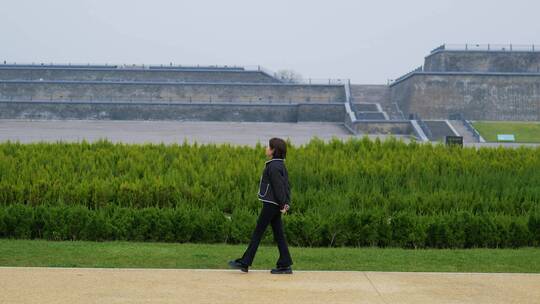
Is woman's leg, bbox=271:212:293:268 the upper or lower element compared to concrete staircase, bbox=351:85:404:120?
lower

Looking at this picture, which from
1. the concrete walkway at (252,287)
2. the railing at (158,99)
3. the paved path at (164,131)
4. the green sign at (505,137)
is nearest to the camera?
the concrete walkway at (252,287)

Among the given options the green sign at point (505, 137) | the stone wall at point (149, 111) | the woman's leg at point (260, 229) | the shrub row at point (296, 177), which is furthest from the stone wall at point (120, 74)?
the woman's leg at point (260, 229)

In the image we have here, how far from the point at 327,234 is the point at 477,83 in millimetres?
43453

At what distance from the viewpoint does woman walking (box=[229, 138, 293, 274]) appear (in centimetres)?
838

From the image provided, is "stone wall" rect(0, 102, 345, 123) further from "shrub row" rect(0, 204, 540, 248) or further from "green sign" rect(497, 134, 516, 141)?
"shrub row" rect(0, 204, 540, 248)

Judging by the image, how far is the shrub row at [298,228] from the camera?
1120 centimetres

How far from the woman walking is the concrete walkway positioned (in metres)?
0.15

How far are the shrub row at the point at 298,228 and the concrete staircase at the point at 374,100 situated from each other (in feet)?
124

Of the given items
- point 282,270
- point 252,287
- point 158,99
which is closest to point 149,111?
point 158,99

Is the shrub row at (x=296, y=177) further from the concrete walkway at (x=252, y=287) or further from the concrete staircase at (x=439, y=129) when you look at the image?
the concrete staircase at (x=439, y=129)

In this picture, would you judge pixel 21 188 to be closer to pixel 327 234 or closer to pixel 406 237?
pixel 327 234

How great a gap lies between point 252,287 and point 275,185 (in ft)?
4.37

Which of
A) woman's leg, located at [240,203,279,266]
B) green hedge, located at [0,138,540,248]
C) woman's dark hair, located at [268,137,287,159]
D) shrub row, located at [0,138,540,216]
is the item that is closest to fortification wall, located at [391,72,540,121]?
shrub row, located at [0,138,540,216]

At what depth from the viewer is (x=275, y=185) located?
8.41 metres
